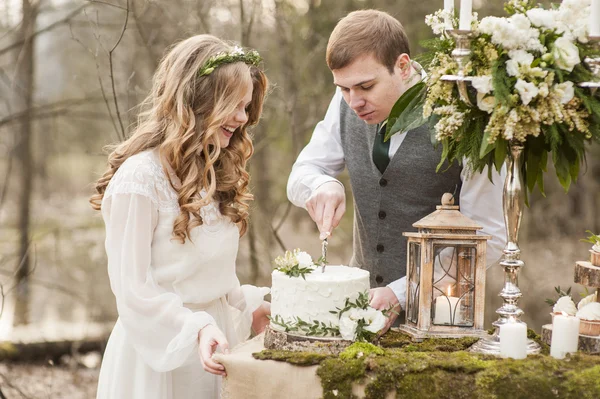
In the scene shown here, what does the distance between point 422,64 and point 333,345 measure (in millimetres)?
868

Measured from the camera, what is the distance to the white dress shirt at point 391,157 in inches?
105

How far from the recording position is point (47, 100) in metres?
5.00

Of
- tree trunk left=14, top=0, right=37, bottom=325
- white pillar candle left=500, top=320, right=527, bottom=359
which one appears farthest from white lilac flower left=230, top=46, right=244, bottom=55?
tree trunk left=14, top=0, right=37, bottom=325

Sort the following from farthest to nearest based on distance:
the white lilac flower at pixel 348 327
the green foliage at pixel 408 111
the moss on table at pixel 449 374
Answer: the green foliage at pixel 408 111
the white lilac flower at pixel 348 327
the moss on table at pixel 449 374

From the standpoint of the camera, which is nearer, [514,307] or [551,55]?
[551,55]

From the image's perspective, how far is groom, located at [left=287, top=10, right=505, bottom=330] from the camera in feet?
8.95

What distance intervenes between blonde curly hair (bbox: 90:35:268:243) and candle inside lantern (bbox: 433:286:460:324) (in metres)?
0.72

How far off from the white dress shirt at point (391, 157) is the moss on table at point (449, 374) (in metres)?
0.58

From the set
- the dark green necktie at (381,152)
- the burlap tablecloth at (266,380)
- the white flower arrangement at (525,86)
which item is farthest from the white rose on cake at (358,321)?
the dark green necktie at (381,152)

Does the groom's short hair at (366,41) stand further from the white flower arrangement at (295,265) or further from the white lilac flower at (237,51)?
the white flower arrangement at (295,265)

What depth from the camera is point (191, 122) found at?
7.64ft

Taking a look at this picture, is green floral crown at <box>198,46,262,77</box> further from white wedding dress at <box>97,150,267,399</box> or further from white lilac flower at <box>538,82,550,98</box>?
white lilac flower at <box>538,82,550,98</box>

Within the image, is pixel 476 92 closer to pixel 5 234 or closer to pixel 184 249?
pixel 184 249

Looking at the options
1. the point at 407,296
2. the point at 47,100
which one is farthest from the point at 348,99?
the point at 47,100
